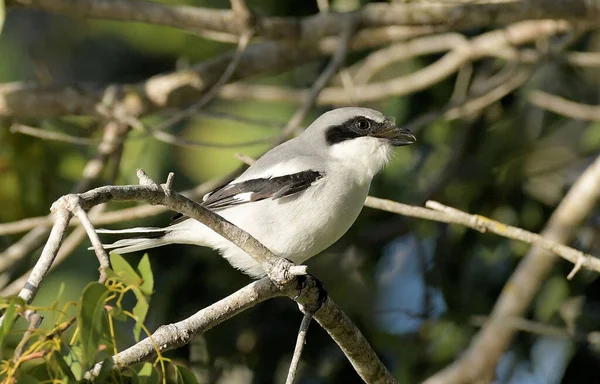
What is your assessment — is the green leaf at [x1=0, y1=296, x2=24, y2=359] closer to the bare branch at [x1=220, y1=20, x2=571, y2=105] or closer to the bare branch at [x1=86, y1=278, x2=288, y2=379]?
the bare branch at [x1=86, y1=278, x2=288, y2=379]

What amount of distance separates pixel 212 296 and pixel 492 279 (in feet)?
5.11

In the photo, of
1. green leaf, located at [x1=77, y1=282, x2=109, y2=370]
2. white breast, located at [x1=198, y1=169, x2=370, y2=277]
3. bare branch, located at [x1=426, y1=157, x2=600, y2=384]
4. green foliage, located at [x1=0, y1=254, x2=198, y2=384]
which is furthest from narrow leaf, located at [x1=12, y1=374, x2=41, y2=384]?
bare branch, located at [x1=426, y1=157, x2=600, y2=384]

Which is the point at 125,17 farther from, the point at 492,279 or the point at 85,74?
the point at 85,74

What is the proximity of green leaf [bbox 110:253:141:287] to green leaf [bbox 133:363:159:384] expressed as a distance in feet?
0.71

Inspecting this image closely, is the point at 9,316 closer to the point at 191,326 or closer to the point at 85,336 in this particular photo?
the point at 85,336

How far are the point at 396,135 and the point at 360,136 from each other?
158 millimetres

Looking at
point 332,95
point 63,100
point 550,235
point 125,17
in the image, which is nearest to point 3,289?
point 63,100

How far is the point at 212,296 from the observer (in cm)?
520

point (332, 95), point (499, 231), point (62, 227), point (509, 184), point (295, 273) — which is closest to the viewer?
point (62, 227)

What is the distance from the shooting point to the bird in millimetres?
3688

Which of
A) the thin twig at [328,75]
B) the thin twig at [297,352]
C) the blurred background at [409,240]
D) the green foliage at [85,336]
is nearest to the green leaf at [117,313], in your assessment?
the green foliage at [85,336]

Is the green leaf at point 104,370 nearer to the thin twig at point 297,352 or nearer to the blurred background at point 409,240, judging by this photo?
the thin twig at point 297,352

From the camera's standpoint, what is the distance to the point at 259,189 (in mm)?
3887

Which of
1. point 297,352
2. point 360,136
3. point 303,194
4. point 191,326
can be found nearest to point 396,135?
point 360,136
